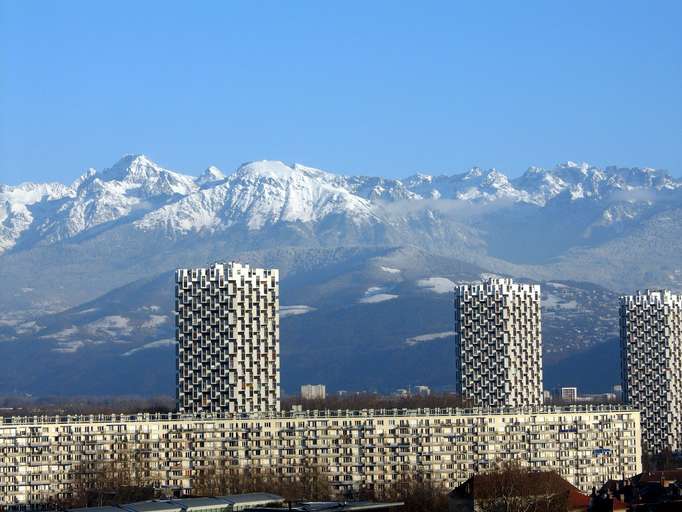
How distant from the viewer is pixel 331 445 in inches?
6934

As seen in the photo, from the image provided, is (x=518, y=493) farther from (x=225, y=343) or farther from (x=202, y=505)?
(x=225, y=343)

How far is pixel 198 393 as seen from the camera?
18850 cm

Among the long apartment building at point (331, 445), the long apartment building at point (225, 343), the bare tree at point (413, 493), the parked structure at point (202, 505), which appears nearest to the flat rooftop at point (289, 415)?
the long apartment building at point (331, 445)

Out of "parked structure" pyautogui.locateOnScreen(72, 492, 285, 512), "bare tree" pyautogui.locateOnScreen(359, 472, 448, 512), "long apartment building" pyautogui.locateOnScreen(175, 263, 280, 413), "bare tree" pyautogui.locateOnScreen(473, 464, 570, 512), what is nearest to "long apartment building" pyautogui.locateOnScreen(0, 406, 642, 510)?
"bare tree" pyautogui.locateOnScreen(359, 472, 448, 512)

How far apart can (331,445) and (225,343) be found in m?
18.3

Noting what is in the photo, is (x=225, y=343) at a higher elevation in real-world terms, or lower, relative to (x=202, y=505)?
higher

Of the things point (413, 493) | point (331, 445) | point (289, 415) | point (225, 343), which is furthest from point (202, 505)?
point (225, 343)

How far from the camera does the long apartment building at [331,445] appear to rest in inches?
6590

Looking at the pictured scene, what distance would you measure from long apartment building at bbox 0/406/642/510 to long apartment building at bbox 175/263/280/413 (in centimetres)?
794

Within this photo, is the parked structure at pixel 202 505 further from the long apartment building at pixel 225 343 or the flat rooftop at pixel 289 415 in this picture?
the long apartment building at pixel 225 343

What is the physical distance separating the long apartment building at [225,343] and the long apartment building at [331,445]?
794 cm

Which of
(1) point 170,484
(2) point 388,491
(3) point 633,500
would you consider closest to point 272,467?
(1) point 170,484

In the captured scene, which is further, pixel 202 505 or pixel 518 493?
pixel 518 493

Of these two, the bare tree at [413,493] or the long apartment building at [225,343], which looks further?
the long apartment building at [225,343]
